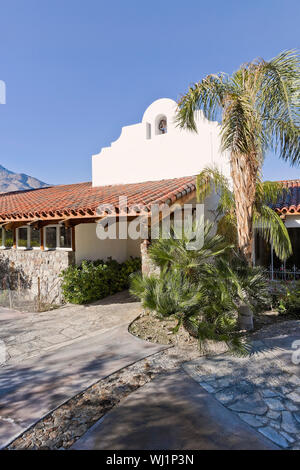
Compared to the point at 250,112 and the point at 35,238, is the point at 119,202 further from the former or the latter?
the point at 35,238

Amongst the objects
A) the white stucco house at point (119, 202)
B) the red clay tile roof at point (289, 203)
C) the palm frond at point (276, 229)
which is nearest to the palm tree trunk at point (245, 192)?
the palm frond at point (276, 229)

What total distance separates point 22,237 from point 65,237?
10.6 ft

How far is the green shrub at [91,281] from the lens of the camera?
1100 cm

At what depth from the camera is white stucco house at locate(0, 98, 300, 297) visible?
34.3ft

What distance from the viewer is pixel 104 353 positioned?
636 cm

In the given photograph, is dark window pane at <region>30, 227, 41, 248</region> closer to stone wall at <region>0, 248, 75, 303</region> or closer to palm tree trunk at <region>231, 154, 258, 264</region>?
stone wall at <region>0, 248, 75, 303</region>

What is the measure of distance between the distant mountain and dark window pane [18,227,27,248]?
14958 centimetres

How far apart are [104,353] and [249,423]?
11.6ft

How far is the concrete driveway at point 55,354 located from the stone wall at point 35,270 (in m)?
2.06

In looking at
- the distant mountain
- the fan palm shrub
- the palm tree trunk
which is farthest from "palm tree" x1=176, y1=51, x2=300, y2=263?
the distant mountain

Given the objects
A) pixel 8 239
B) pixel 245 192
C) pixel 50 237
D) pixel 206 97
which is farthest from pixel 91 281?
pixel 206 97

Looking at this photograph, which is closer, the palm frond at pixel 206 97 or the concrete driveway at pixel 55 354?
the concrete driveway at pixel 55 354

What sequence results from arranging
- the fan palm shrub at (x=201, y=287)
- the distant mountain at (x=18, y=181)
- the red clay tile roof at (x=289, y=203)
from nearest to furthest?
1. the fan palm shrub at (x=201, y=287)
2. the red clay tile roof at (x=289, y=203)
3. the distant mountain at (x=18, y=181)

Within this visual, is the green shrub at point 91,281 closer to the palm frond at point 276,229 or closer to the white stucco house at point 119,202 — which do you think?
the white stucco house at point 119,202
